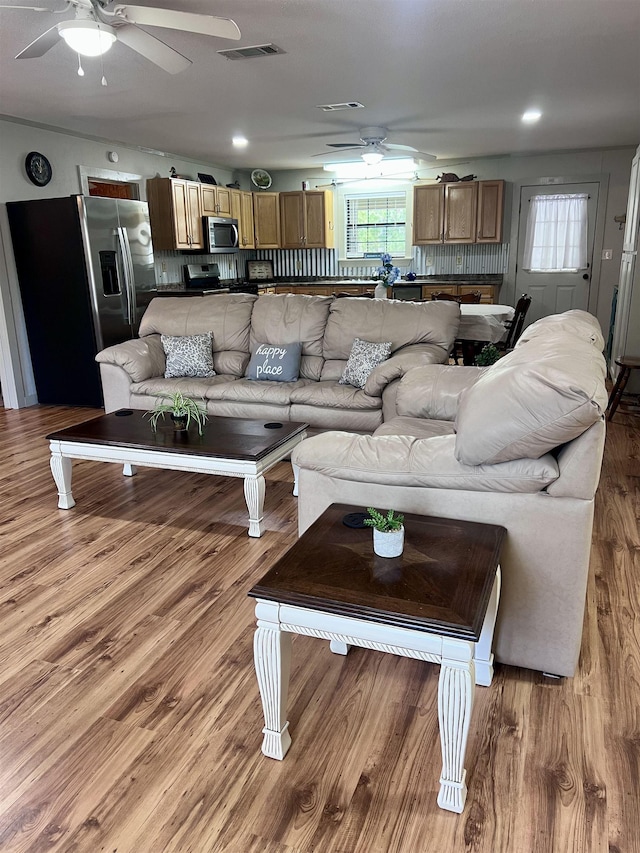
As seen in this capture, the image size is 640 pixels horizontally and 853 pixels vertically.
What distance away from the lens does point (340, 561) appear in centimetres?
161

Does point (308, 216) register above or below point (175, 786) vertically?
above

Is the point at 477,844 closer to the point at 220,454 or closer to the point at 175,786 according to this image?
the point at 175,786

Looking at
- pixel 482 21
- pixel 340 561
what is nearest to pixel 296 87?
pixel 482 21

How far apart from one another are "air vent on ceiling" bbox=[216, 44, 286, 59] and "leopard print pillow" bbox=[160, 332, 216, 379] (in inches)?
73.9

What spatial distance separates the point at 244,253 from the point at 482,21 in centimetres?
648

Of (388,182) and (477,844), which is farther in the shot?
(388,182)

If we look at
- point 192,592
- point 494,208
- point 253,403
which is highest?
point 494,208

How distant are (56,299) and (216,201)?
3.14 m

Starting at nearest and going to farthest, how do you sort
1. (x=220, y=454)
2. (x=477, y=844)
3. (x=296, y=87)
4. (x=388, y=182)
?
(x=477, y=844) < (x=220, y=454) < (x=296, y=87) < (x=388, y=182)

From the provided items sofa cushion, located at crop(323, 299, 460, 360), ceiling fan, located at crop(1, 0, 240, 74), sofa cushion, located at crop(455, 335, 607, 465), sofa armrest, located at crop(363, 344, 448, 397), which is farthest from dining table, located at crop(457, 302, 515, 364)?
sofa cushion, located at crop(455, 335, 607, 465)

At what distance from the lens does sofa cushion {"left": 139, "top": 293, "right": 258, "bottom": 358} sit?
470 cm

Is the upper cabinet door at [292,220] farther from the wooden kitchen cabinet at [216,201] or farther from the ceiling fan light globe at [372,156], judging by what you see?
the ceiling fan light globe at [372,156]

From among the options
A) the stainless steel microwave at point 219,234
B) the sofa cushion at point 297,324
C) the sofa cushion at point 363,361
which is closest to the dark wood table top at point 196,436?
the sofa cushion at point 363,361

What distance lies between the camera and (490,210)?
7.98m
